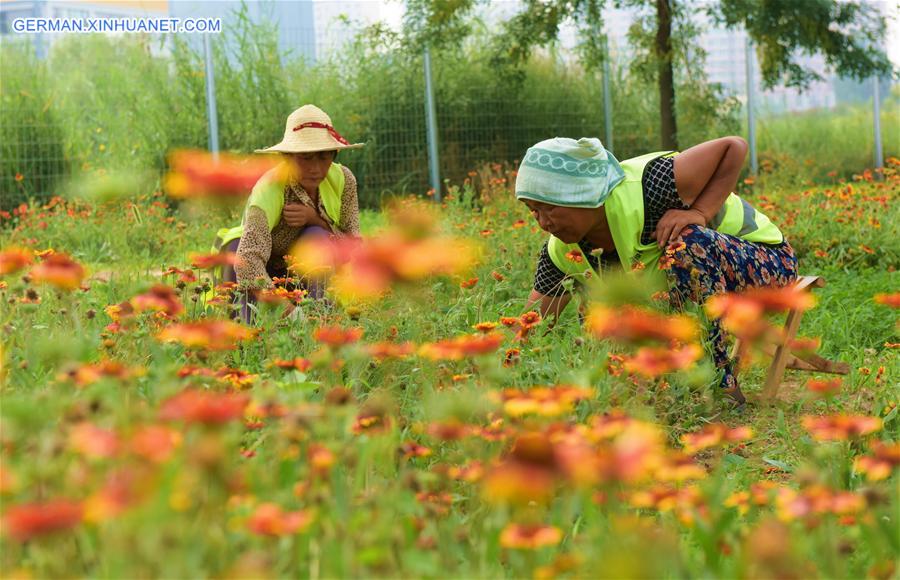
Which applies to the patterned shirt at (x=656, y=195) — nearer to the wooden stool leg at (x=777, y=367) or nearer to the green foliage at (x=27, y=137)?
the wooden stool leg at (x=777, y=367)

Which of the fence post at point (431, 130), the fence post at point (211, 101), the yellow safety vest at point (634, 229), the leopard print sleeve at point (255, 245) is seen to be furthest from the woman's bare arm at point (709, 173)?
the fence post at point (431, 130)

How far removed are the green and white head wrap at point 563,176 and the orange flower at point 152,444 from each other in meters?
2.08

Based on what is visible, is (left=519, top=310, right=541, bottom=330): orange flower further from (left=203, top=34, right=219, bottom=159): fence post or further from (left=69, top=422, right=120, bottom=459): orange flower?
(left=203, top=34, right=219, bottom=159): fence post

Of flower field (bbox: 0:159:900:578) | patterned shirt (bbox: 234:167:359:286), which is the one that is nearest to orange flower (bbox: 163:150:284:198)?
flower field (bbox: 0:159:900:578)

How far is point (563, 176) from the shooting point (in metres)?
3.25

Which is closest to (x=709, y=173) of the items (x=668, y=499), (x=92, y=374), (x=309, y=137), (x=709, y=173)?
(x=709, y=173)

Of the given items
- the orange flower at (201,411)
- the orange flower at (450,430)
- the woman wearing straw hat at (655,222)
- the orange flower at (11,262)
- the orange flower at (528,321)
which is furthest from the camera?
the woman wearing straw hat at (655,222)

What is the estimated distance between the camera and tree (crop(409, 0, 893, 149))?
9.98 meters

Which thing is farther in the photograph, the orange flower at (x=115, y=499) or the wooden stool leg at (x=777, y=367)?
the wooden stool leg at (x=777, y=367)

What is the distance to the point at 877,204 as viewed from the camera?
6738mm

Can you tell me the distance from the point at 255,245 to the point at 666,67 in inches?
284

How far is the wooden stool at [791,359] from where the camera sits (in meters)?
3.46

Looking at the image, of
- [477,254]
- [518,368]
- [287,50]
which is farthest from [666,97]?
[518,368]

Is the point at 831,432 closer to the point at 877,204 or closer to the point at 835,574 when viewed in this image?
the point at 835,574
